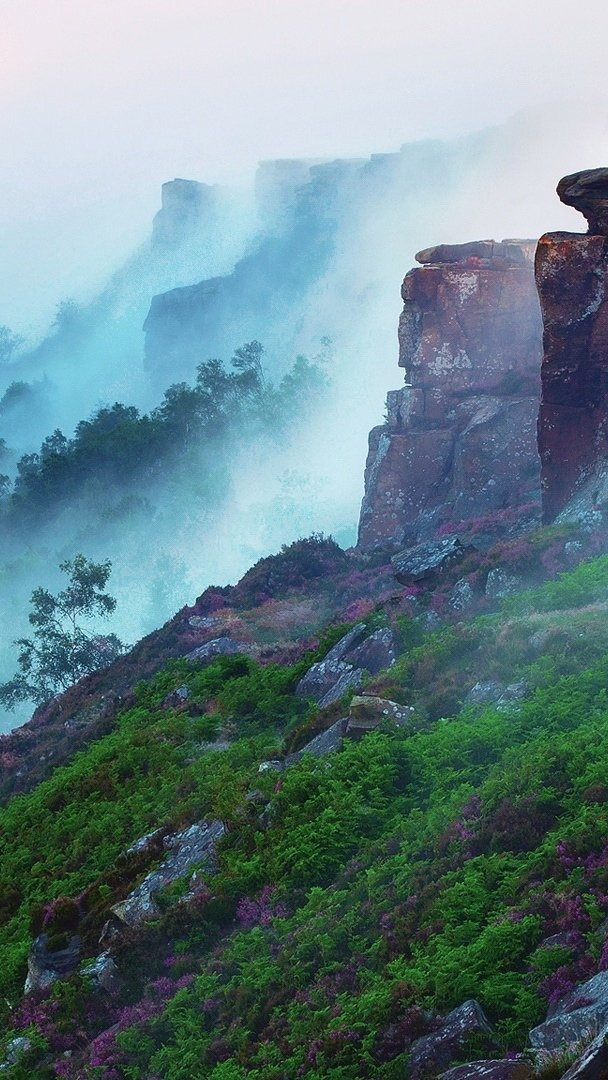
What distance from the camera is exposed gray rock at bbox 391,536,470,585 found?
30.9 metres

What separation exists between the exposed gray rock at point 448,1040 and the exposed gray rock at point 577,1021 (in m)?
0.74

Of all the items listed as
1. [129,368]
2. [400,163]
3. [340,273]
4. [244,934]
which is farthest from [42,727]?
[400,163]

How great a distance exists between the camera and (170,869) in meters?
17.3

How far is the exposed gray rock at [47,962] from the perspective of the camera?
16344mm

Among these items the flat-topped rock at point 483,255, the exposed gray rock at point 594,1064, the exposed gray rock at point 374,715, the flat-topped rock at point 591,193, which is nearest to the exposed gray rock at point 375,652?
the exposed gray rock at point 374,715

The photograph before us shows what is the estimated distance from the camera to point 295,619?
3778cm

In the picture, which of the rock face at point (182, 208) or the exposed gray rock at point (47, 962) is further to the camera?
the rock face at point (182, 208)

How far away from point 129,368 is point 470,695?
455ft

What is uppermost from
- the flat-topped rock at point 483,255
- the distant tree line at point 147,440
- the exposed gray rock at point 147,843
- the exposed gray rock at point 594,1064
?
the distant tree line at point 147,440

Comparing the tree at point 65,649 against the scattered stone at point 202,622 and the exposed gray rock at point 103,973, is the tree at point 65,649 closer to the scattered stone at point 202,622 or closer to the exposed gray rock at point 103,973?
the scattered stone at point 202,622

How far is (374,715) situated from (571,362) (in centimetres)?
1789

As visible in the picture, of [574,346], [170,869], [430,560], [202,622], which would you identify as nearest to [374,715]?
[170,869]

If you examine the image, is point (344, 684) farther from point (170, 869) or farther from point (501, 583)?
point (170, 869)

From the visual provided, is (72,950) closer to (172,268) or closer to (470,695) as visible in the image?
(470,695)
